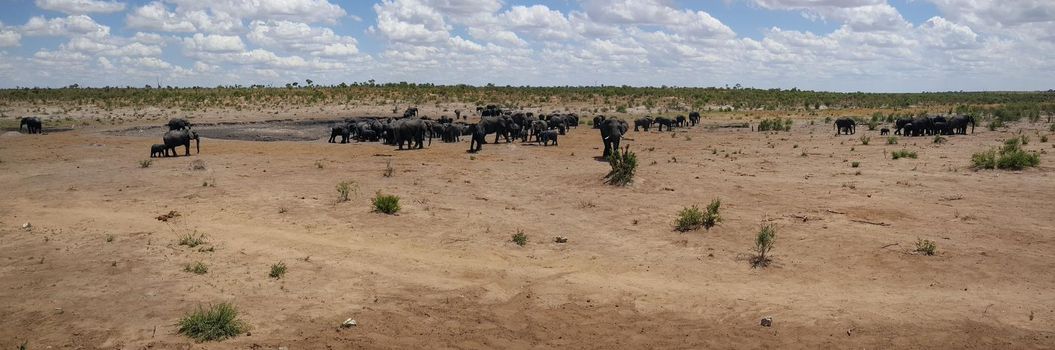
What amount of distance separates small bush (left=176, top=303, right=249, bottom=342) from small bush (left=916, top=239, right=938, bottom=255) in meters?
10.2

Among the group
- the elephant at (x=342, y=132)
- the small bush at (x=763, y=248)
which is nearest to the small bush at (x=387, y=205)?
the small bush at (x=763, y=248)

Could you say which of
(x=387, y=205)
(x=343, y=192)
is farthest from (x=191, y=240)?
(x=343, y=192)

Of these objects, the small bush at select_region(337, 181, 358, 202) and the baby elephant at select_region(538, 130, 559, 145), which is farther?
the baby elephant at select_region(538, 130, 559, 145)

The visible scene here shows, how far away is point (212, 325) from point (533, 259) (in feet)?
16.7

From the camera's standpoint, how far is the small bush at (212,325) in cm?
862

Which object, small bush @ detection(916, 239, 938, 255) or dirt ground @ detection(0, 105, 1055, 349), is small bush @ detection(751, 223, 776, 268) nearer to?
dirt ground @ detection(0, 105, 1055, 349)

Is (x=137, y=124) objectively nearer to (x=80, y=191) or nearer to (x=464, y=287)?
(x=80, y=191)

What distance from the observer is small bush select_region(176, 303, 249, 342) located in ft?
28.3

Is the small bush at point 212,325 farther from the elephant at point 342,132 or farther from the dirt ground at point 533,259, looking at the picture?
the elephant at point 342,132

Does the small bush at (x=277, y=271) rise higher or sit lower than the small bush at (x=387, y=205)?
lower

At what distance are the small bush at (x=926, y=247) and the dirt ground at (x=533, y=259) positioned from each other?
0.45 feet

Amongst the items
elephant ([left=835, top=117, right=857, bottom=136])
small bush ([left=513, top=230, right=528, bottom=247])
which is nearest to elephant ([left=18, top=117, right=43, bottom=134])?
small bush ([left=513, top=230, right=528, bottom=247])

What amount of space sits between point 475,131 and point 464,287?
17785 millimetres

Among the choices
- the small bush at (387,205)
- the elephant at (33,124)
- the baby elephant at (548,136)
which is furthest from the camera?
the elephant at (33,124)
